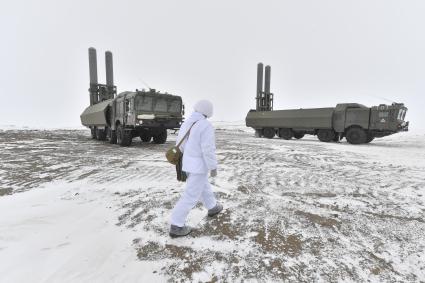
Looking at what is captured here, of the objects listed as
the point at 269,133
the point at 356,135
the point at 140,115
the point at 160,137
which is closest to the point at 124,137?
→ the point at 140,115

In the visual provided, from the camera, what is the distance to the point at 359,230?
3803 millimetres

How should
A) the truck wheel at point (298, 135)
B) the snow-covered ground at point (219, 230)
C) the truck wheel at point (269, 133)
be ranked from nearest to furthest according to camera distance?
the snow-covered ground at point (219, 230) → the truck wheel at point (298, 135) → the truck wheel at point (269, 133)

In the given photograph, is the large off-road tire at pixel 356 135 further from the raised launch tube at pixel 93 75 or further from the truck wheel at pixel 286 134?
the raised launch tube at pixel 93 75

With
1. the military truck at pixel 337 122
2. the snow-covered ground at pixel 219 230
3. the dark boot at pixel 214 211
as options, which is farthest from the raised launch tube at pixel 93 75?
the dark boot at pixel 214 211

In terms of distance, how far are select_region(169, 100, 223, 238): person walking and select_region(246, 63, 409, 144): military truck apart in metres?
16.3

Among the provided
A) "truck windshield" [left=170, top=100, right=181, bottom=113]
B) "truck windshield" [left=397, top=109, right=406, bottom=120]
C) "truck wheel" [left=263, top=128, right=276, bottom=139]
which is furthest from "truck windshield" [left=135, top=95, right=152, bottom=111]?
"truck windshield" [left=397, top=109, right=406, bottom=120]

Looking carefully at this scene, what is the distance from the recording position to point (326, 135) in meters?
19.4

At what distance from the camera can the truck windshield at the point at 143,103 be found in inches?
519

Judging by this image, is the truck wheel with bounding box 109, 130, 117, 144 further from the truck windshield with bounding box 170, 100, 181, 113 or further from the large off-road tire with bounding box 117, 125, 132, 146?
the truck windshield with bounding box 170, 100, 181, 113

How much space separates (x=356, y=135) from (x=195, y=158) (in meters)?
16.7

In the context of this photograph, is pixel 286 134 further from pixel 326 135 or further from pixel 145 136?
pixel 145 136

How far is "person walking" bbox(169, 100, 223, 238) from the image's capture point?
3.47 metres

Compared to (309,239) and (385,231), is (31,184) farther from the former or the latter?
(385,231)

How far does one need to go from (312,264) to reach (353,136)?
54.7 ft
